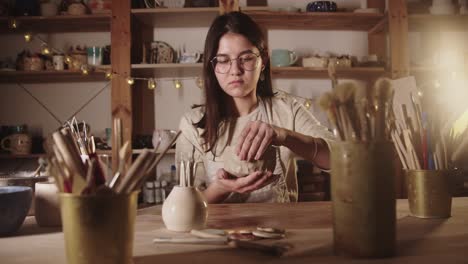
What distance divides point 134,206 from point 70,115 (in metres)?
2.88

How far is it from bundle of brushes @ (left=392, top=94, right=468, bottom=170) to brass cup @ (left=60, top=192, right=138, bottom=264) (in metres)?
0.64

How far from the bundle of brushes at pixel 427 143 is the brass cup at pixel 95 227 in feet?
2.09

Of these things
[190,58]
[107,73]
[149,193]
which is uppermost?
[190,58]

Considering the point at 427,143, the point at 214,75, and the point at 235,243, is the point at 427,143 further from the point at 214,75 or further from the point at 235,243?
the point at 214,75

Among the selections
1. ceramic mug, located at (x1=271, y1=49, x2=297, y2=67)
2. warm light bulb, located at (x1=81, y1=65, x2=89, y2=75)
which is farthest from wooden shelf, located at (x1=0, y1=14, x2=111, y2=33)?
ceramic mug, located at (x1=271, y1=49, x2=297, y2=67)

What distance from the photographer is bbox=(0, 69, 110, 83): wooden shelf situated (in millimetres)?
2963

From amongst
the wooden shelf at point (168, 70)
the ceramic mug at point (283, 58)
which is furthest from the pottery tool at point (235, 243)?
the ceramic mug at point (283, 58)

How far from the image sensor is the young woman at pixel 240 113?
1.58 m

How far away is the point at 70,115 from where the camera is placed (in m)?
3.26

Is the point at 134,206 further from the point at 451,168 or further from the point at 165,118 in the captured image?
the point at 165,118

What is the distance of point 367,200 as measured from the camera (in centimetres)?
64

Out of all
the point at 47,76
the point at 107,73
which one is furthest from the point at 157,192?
the point at 47,76

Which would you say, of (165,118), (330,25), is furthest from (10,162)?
(330,25)

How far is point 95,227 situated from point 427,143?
28.0 inches
